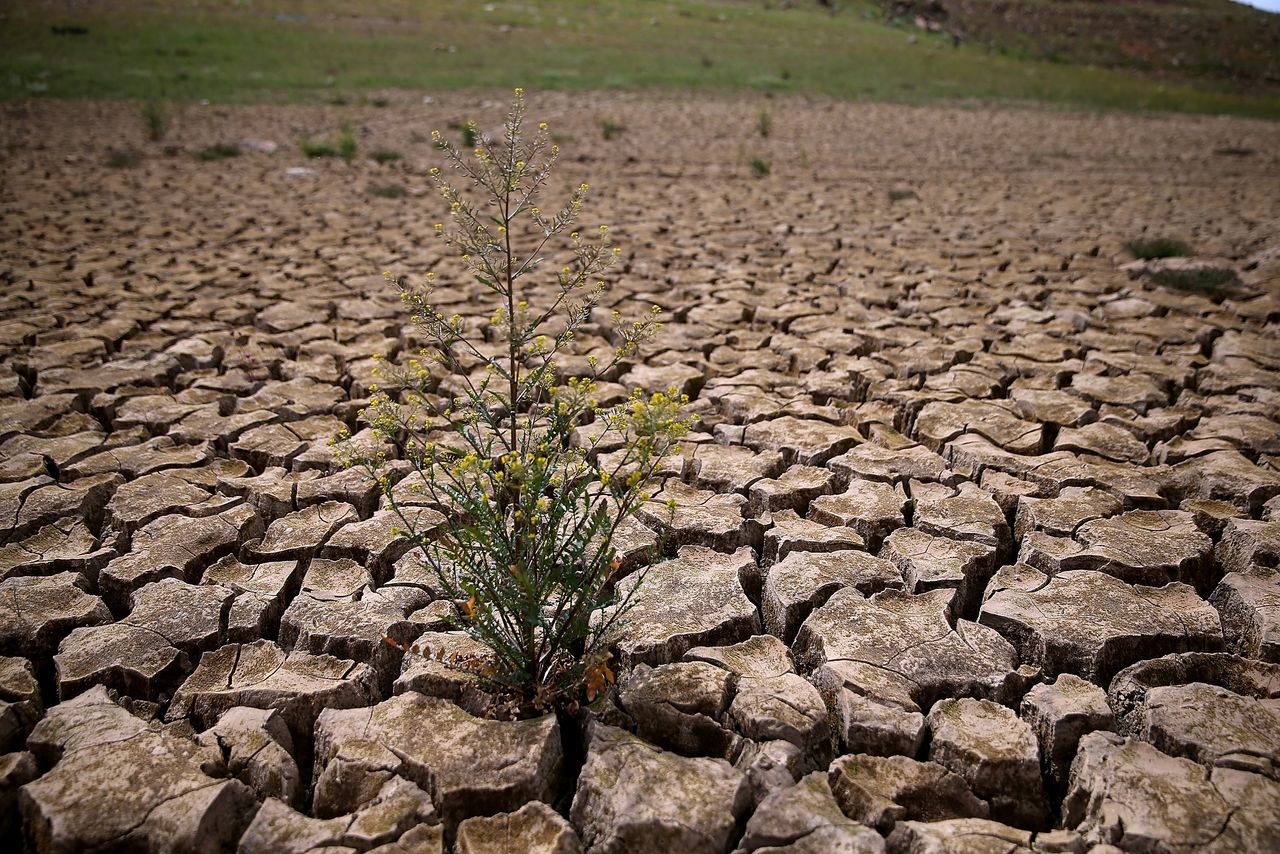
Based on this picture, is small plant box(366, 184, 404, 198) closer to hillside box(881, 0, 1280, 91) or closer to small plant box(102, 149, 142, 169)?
small plant box(102, 149, 142, 169)

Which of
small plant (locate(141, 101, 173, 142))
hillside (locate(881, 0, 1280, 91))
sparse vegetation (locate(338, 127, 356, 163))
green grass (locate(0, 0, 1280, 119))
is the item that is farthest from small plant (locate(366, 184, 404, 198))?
hillside (locate(881, 0, 1280, 91))

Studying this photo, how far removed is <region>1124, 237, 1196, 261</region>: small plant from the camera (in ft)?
20.1

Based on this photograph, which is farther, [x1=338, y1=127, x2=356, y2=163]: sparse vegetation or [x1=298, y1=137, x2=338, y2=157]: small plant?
[x1=298, y1=137, x2=338, y2=157]: small plant

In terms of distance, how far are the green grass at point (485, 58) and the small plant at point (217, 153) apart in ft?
18.6

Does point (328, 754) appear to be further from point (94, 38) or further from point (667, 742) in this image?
point (94, 38)

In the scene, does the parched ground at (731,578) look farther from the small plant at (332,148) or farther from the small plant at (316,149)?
the small plant at (316,149)

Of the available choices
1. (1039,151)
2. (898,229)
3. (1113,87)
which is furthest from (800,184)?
(1113,87)

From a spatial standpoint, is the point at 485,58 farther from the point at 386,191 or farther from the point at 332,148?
the point at 386,191

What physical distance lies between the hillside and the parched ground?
3270 centimetres

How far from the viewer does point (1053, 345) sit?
448cm

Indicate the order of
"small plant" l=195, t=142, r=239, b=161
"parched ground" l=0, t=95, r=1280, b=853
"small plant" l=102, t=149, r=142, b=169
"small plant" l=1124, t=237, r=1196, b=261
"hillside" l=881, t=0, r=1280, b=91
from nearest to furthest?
"parched ground" l=0, t=95, r=1280, b=853
"small plant" l=1124, t=237, r=1196, b=261
"small plant" l=102, t=149, r=142, b=169
"small plant" l=195, t=142, r=239, b=161
"hillside" l=881, t=0, r=1280, b=91

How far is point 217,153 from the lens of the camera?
34.1 feet

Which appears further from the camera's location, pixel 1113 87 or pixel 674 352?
pixel 1113 87

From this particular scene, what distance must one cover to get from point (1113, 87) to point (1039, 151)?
14.0 m
